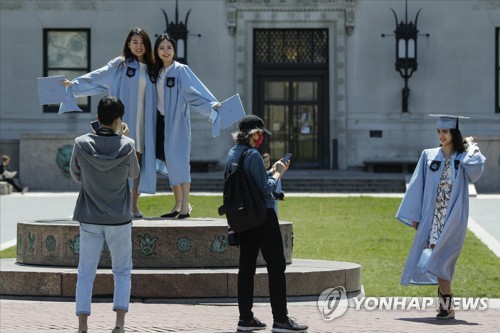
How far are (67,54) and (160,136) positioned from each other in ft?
78.2

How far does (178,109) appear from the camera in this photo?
1472 cm

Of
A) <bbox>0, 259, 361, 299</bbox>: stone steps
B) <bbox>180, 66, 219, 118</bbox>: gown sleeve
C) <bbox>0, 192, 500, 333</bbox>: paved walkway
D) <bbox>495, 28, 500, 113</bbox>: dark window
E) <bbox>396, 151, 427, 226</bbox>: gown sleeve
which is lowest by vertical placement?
<bbox>0, 192, 500, 333</bbox>: paved walkway

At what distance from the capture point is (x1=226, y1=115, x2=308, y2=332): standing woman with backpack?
10.8m

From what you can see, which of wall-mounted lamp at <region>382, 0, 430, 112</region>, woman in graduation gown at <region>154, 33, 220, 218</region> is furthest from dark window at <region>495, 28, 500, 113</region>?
woman in graduation gown at <region>154, 33, 220, 218</region>

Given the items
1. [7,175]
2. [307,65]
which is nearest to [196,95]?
[7,175]

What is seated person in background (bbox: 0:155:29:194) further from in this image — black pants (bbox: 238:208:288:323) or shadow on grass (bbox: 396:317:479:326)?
black pants (bbox: 238:208:288:323)

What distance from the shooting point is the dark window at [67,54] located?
38.1 meters

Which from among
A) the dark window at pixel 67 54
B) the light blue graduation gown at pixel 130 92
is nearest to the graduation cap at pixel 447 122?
the light blue graduation gown at pixel 130 92

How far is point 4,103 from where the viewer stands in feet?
124

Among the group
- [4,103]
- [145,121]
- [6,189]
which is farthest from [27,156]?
[145,121]

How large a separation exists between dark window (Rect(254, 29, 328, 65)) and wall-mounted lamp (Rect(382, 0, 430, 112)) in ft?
7.09

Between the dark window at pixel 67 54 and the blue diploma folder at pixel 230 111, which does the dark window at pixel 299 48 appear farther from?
the blue diploma folder at pixel 230 111

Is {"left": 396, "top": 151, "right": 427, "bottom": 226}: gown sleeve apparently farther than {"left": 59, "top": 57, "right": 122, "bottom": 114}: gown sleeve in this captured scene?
No

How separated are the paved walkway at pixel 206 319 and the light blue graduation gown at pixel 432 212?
1.44 feet
